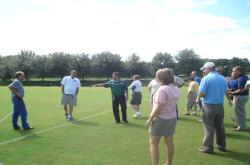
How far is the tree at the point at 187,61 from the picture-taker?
99125mm

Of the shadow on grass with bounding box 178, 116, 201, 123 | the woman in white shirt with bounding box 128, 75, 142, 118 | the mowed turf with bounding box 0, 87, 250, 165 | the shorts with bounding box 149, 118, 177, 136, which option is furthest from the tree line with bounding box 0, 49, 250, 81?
the shorts with bounding box 149, 118, 177, 136

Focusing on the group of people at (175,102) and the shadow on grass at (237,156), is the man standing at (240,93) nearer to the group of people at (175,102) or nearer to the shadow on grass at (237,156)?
the group of people at (175,102)

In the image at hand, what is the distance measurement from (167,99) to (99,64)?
9100 cm

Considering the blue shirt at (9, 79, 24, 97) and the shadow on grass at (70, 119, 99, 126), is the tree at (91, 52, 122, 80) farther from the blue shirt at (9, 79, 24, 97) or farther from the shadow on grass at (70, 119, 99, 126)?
the blue shirt at (9, 79, 24, 97)

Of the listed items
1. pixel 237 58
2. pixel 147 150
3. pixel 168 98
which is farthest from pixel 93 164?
pixel 237 58

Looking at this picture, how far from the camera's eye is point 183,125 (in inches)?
511

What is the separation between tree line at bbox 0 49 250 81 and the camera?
9581cm

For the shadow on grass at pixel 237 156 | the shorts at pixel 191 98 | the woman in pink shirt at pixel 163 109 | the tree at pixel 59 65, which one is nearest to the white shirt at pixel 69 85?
the shorts at pixel 191 98

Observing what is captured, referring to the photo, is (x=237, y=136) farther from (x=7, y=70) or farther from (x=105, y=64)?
(x=7, y=70)

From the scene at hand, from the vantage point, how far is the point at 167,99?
6457 mm

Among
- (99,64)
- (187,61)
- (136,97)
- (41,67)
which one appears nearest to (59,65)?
(41,67)

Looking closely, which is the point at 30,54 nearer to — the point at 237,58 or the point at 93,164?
the point at 237,58

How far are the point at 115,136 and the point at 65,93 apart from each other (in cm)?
482

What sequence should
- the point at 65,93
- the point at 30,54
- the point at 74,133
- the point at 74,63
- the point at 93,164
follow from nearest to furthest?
1. the point at 93,164
2. the point at 74,133
3. the point at 65,93
4. the point at 74,63
5. the point at 30,54
